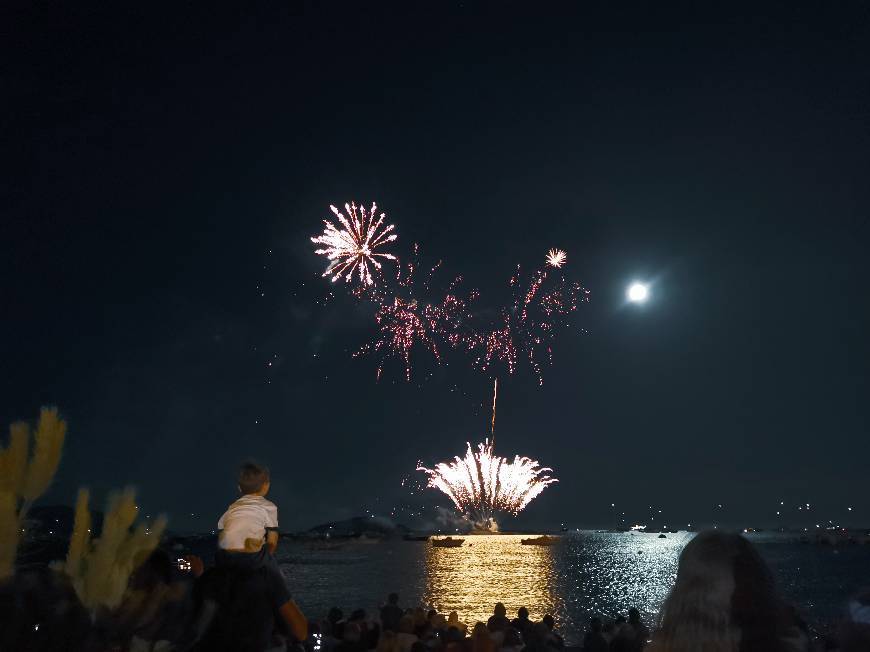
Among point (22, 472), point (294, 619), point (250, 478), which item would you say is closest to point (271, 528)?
point (250, 478)

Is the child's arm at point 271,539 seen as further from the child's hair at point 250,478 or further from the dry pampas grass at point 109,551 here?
the dry pampas grass at point 109,551

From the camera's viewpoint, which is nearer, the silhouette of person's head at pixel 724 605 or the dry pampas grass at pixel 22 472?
the silhouette of person's head at pixel 724 605

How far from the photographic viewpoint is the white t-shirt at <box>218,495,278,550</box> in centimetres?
434

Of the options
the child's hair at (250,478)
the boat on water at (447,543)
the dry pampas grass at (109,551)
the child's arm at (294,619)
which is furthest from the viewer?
the boat on water at (447,543)

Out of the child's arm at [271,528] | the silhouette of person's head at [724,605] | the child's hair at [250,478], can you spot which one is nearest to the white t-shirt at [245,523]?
the child's arm at [271,528]

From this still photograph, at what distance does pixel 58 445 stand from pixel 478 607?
39411mm

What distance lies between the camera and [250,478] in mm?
4656

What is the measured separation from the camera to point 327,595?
6100 cm

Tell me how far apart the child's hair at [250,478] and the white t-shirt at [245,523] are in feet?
0.45

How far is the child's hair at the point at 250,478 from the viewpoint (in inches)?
183

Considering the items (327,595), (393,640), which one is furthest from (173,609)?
(327,595)

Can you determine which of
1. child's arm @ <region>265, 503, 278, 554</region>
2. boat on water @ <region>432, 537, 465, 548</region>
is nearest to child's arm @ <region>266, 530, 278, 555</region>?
child's arm @ <region>265, 503, 278, 554</region>

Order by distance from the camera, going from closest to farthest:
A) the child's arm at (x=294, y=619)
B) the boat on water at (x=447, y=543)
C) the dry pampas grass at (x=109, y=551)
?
the child's arm at (x=294, y=619) < the dry pampas grass at (x=109, y=551) < the boat on water at (x=447, y=543)

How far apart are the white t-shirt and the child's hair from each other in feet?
0.45
